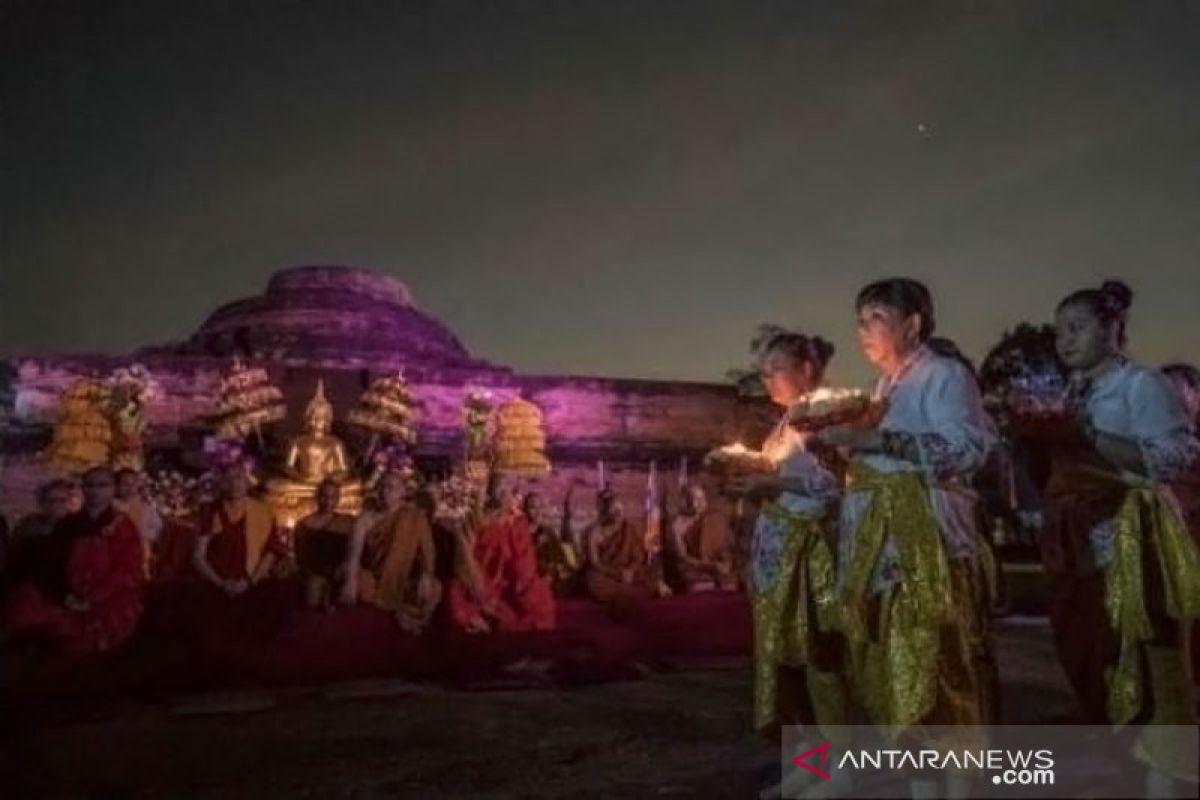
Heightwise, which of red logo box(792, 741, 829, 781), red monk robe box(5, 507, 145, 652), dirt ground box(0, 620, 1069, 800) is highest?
red monk robe box(5, 507, 145, 652)

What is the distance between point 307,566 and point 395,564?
867mm

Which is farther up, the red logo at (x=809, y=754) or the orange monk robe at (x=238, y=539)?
the orange monk robe at (x=238, y=539)

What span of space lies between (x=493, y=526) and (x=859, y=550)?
6046 mm

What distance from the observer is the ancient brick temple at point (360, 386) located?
42.5 feet

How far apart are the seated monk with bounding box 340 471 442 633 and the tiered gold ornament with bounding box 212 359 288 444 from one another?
445 cm

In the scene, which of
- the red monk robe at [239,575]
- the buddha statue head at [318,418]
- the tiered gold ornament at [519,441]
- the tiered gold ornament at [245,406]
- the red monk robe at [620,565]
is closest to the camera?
the red monk robe at [239,575]

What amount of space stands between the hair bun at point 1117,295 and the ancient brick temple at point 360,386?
10948mm

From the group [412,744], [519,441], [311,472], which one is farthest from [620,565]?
[412,744]

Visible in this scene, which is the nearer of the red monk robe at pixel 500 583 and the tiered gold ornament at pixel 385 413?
the red monk robe at pixel 500 583

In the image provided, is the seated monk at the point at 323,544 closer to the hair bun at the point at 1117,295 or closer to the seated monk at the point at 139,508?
the seated monk at the point at 139,508

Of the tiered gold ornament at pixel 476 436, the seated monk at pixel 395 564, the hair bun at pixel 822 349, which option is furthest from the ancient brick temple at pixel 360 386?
the hair bun at pixel 822 349

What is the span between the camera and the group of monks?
6500mm

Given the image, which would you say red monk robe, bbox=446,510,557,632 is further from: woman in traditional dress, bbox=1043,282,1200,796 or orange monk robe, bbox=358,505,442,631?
woman in traditional dress, bbox=1043,282,1200,796

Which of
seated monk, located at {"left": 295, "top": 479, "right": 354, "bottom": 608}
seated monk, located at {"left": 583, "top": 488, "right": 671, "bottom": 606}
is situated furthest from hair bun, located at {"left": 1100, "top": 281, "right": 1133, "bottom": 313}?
seated monk, located at {"left": 583, "top": 488, "right": 671, "bottom": 606}
